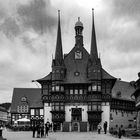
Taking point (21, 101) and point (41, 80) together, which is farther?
point (21, 101)

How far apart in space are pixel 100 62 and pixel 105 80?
3.92 metres

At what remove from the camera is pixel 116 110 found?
86.3 m

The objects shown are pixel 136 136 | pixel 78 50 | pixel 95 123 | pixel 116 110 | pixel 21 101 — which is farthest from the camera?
pixel 21 101

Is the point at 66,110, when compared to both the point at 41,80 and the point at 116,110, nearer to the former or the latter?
the point at 41,80

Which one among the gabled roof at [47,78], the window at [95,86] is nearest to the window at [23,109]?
the gabled roof at [47,78]

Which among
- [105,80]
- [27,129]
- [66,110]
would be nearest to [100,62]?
[105,80]

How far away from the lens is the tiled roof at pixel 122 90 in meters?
92.2

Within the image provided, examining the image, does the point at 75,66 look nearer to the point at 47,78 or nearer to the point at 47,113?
the point at 47,78

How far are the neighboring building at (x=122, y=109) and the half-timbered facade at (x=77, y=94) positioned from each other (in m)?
8.63

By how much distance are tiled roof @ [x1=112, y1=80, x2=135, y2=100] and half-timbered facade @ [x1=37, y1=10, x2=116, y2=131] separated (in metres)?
15.6

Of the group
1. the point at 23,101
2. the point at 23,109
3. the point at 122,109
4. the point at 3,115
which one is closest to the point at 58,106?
the point at 122,109

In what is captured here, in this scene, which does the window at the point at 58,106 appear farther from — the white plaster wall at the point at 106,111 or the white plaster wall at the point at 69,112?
the white plaster wall at the point at 106,111

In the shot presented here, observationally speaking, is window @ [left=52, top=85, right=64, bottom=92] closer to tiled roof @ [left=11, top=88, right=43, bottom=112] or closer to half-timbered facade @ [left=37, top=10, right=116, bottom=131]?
half-timbered facade @ [left=37, top=10, right=116, bottom=131]

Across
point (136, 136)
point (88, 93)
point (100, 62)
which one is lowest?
point (136, 136)
